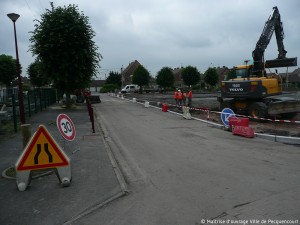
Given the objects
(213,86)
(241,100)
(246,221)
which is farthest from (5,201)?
(213,86)

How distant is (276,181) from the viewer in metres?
7.03

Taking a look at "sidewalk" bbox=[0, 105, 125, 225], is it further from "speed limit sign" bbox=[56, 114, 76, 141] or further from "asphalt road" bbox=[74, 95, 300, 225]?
→ "speed limit sign" bbox=[56, 114, 76, 141]

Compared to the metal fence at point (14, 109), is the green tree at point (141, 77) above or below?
above

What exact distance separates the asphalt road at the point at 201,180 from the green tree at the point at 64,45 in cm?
1569

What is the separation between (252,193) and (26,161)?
427cm

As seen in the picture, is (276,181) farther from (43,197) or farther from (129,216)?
(43,197)

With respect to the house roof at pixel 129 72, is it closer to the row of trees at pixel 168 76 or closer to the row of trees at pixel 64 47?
the row of trees at pixel 168 76

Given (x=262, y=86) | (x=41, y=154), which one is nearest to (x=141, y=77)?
(x=262, y=86)

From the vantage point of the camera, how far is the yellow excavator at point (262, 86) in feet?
56.2

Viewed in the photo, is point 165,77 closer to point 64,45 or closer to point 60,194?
point 64,45

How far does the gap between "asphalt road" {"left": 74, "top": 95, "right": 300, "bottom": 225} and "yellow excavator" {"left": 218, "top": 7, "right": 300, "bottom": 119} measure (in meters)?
5.26

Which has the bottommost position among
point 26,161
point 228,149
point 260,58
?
point 228,149

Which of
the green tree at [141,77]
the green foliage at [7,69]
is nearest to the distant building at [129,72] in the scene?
the green tree at [141,77]

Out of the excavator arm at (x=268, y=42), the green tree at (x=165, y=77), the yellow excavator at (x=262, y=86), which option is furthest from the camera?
the green tree at (x=165, y=77)
